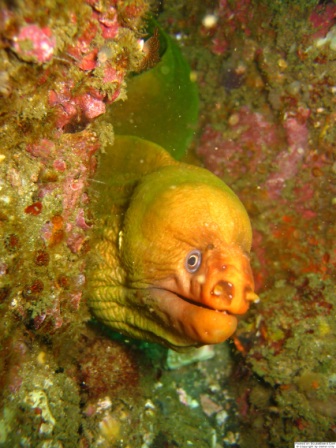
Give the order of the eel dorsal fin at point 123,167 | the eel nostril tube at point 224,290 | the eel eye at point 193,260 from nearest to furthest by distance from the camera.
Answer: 1. the eel nostril tube at point 224,290
2. the eel eye at point 193,260
3. the eel dorsal fin at point 123,167

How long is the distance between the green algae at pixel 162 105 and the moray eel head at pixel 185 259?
1.18m

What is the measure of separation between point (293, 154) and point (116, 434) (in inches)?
154

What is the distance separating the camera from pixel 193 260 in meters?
2.34

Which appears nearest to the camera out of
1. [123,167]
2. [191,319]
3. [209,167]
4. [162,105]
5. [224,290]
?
[224,290]

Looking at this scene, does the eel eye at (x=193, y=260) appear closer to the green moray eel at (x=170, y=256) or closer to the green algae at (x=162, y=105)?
the green moray eel at (x=170, y=256)

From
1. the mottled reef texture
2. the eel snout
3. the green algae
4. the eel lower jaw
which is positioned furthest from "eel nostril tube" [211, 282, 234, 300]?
the green algae

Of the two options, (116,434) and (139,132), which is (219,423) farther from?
(139,132)

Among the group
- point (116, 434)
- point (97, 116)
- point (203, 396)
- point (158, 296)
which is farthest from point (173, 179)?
point (203, 396)

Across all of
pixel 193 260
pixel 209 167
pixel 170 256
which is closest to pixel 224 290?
pixel 193 260

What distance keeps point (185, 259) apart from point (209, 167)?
261 cm

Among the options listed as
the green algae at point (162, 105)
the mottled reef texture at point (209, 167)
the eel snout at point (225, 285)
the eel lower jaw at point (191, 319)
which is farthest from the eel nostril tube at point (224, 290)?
the green algae at point (162, 105)

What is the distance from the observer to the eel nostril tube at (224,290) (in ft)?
6.93

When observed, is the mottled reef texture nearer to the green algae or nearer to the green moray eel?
the green moray eel

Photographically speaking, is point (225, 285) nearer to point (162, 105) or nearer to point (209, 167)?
point (162, 105)
